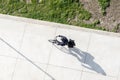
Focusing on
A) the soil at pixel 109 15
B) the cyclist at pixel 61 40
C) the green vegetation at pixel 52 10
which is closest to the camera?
the cyclist at pixel 61 40

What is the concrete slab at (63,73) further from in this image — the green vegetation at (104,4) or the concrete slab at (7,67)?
the green vegetation at (104,4)

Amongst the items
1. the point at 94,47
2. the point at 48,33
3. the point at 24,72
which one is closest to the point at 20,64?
the point at 24,72

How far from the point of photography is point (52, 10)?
19.1 metres

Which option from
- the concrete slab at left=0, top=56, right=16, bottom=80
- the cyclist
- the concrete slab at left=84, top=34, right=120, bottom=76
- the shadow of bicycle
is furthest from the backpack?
the concrete slab at left=0, top=56, right=16, bottom=80

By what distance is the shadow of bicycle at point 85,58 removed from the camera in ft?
60.7

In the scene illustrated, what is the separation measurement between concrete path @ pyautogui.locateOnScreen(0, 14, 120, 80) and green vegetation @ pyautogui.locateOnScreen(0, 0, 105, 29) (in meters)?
0.24

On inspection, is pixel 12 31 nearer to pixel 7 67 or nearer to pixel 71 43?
pixel 7 67

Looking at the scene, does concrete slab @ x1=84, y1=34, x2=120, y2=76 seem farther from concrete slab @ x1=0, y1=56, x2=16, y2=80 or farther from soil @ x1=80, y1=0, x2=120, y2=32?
concrete slab @ x1=0, y1=56, x2=16, y2=80

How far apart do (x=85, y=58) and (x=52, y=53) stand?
1.45 metres

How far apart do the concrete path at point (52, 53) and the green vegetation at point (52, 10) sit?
0.79 ft

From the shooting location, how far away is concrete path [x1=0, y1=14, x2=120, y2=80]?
730 inches

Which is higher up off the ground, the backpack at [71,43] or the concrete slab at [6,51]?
the backpack at [71,43]

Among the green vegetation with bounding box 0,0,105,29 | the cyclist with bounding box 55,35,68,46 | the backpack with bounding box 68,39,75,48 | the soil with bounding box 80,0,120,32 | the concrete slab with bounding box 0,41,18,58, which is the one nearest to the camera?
the backpack with bounding box 68,39,75,48

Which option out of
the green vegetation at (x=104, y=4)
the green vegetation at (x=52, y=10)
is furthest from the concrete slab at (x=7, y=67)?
the green vegetation at (x=104, y=4)
